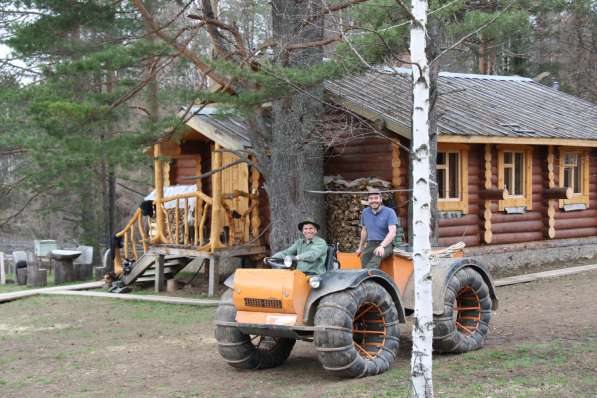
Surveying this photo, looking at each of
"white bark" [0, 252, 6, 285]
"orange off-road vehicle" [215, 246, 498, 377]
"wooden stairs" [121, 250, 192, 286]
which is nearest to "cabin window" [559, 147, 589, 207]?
"wooden stairs" [121, 250, 192, 286]

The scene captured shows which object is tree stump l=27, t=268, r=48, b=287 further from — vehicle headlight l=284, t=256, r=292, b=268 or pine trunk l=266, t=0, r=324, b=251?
vehicle headlight l=284, t=256, r=292, b=268

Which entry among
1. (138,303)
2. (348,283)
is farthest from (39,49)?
(348,283)

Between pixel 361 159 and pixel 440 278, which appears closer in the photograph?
pixel 440 278

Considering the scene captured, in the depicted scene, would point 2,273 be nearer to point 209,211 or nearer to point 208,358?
point 209,211

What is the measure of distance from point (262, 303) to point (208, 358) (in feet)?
7.21

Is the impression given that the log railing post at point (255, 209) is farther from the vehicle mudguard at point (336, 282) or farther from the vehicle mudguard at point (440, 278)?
the vehicle mudguard at point (336, 282)

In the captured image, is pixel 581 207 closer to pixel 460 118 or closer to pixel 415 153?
pixel 460 118

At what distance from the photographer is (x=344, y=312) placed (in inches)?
325

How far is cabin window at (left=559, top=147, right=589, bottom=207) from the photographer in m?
20.8

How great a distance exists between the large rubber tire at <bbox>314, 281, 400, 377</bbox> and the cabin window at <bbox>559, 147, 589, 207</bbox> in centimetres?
1333

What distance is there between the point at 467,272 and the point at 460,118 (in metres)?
8.34

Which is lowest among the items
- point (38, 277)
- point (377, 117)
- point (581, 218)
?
point (38, 277)

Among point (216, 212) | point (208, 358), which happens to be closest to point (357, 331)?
point (208, 358)

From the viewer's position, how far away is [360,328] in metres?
9.05
